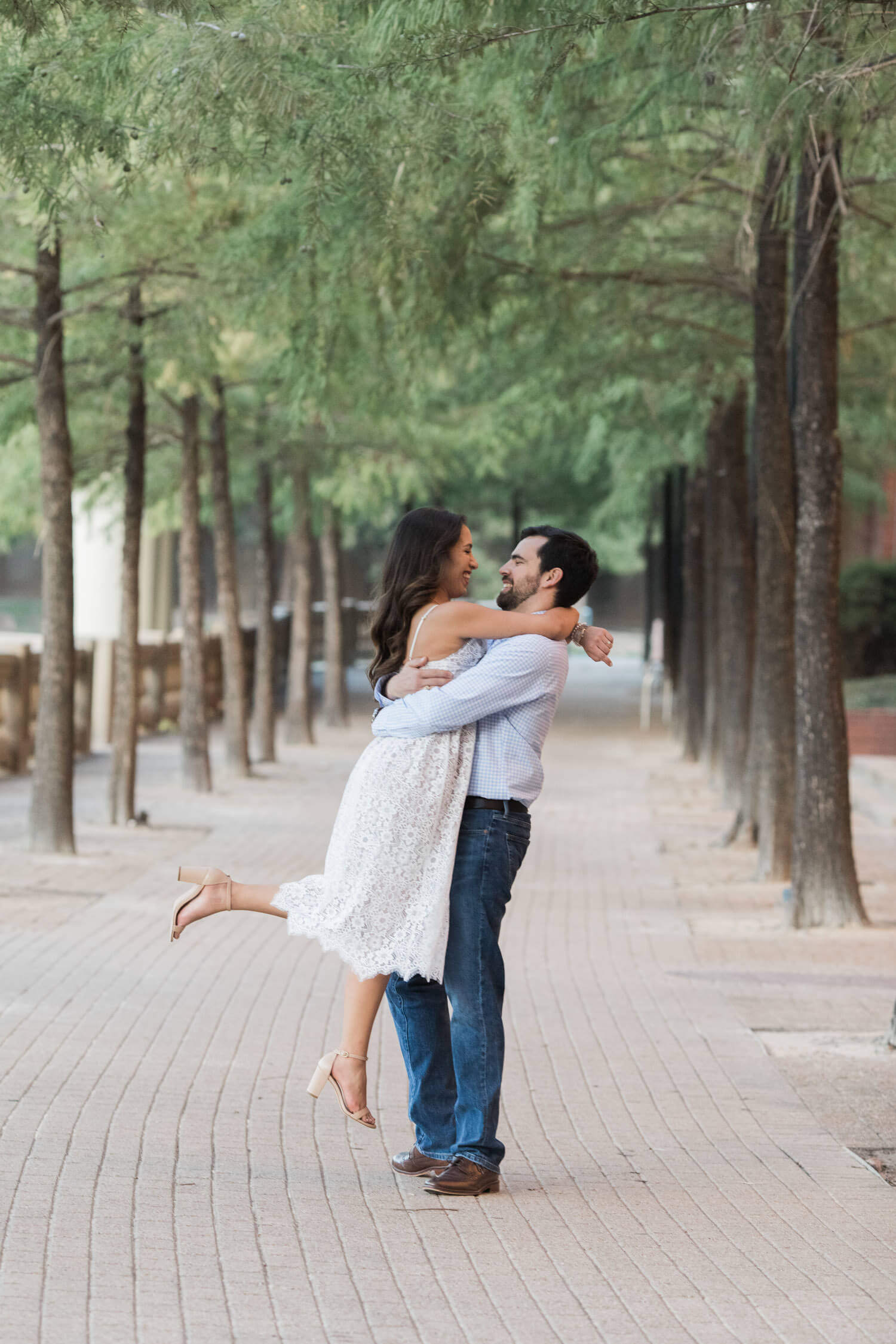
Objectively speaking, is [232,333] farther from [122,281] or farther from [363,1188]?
[363,1188]

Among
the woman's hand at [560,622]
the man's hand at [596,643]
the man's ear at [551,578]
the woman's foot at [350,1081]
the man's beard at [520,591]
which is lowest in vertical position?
the woman's foot at [350,1081]

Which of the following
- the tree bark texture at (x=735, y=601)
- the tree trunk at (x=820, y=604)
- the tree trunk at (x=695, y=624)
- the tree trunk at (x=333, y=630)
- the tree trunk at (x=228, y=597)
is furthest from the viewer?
the tree trunk at (x=333, y=630)

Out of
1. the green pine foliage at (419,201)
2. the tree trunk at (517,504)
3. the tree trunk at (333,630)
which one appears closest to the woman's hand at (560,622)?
the green pine foliage at (419,201)

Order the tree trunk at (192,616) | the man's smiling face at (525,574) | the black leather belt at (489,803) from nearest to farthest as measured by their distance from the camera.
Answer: the black leather belt at (489,803) < the man's smiling face at (525,574) < the tree trunk at (192,616)

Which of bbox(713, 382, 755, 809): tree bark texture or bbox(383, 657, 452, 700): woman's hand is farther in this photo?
bbox(713, 382, 755, 809): tree bark texture

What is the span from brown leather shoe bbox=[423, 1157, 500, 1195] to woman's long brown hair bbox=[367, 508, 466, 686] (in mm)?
1394

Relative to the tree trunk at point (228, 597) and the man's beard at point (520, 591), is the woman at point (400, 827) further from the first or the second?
the tree trunk at point (228, 597)

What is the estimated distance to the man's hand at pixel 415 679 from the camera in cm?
484

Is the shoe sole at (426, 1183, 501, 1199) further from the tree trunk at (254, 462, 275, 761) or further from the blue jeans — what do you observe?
the tree trunk at (254, 462, 275, 761)

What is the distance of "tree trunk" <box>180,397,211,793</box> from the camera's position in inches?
625

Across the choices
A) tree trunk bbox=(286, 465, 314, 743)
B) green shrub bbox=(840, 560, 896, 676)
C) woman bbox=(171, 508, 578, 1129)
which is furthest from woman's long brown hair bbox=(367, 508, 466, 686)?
green shrub bbox=(840, 560, 896, 676)

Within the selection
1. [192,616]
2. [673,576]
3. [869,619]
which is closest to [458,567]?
[192,616]

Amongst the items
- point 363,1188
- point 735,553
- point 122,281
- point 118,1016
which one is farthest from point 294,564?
A: point 363,1188

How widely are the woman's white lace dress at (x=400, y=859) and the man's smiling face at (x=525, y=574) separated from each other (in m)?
0.31
